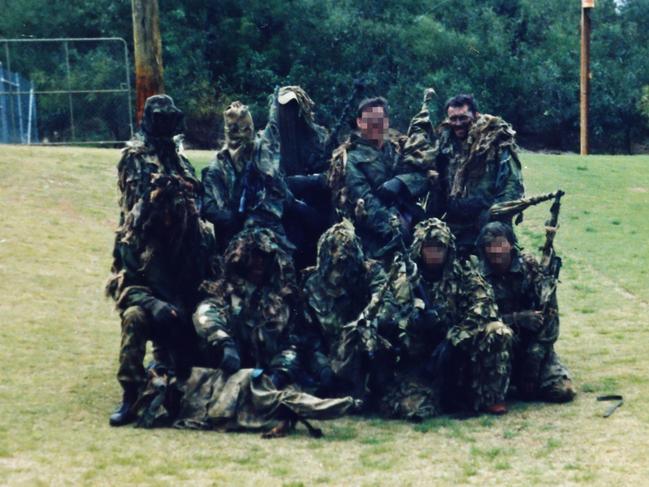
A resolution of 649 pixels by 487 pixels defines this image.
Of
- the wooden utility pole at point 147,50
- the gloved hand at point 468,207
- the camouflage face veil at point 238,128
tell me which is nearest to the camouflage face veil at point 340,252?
the camouflage face veil at point 238,128

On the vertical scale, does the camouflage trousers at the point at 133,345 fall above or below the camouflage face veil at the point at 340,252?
below

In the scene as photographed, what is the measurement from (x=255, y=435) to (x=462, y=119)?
11.8 feet

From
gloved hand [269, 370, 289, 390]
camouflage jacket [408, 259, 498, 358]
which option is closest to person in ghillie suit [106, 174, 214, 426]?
gloved hand [269, 370, 289, 390]

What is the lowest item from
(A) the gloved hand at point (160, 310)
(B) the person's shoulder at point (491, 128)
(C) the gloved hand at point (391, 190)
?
(A) the gloved hand at point (160, 310)

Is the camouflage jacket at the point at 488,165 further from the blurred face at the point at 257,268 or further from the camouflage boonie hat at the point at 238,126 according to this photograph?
the blurred face at the point at 257,268

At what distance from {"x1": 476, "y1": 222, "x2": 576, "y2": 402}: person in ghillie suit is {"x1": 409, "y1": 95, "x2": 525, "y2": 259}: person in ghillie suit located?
0.63m

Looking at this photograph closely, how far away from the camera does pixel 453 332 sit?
10.5 meters

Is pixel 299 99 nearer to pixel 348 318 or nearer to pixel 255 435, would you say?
pixel 348 318

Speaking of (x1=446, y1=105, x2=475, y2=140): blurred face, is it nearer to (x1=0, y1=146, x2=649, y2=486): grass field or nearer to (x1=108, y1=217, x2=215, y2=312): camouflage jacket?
(x1=0, y1=146, x2=649, y2=486): grass field

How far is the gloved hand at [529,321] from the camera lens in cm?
1097

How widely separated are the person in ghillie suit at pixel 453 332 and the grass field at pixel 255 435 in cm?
31

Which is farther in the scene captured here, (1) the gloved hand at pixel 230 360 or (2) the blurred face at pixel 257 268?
(2) the blurred face at pixel 257 268

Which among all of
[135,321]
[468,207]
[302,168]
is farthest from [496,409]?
[302,168]

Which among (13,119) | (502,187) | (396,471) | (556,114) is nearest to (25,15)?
(13,119)
